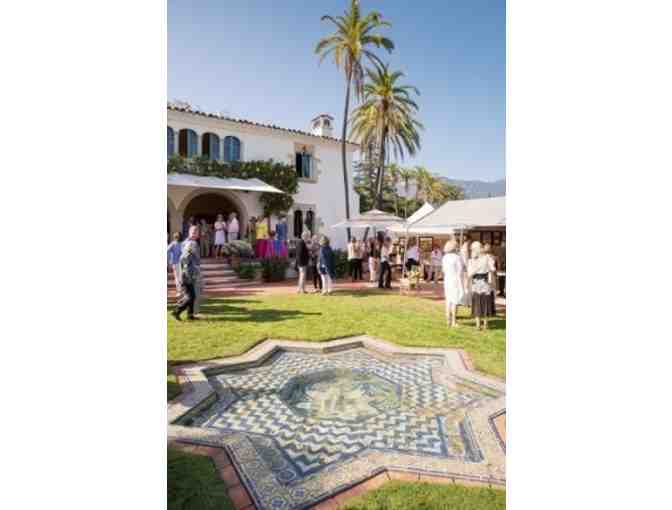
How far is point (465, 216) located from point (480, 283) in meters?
3.68

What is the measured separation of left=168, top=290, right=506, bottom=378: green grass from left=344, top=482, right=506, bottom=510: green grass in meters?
1.86

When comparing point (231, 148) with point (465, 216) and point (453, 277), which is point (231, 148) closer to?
point (465, 216)

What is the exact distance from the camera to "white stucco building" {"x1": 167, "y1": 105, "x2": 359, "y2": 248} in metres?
8.91

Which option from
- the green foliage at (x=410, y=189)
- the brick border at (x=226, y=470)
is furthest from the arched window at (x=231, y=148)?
the green foliage at (x=410, y=189)

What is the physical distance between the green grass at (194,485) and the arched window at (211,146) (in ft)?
26.7

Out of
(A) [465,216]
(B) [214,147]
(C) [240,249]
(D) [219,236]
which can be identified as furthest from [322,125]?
(A) [465,216]

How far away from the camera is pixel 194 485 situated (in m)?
2.10

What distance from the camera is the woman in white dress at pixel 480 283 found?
4953 millimetres

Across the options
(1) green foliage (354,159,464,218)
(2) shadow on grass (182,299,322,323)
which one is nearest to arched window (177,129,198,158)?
(2) shadow on grass (182,299,322,323)

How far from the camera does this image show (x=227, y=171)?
9422mm

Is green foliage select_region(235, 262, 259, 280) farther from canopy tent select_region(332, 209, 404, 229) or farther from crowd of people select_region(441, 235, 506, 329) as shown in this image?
crowd of people select_region(441, 235, 506, 329)
